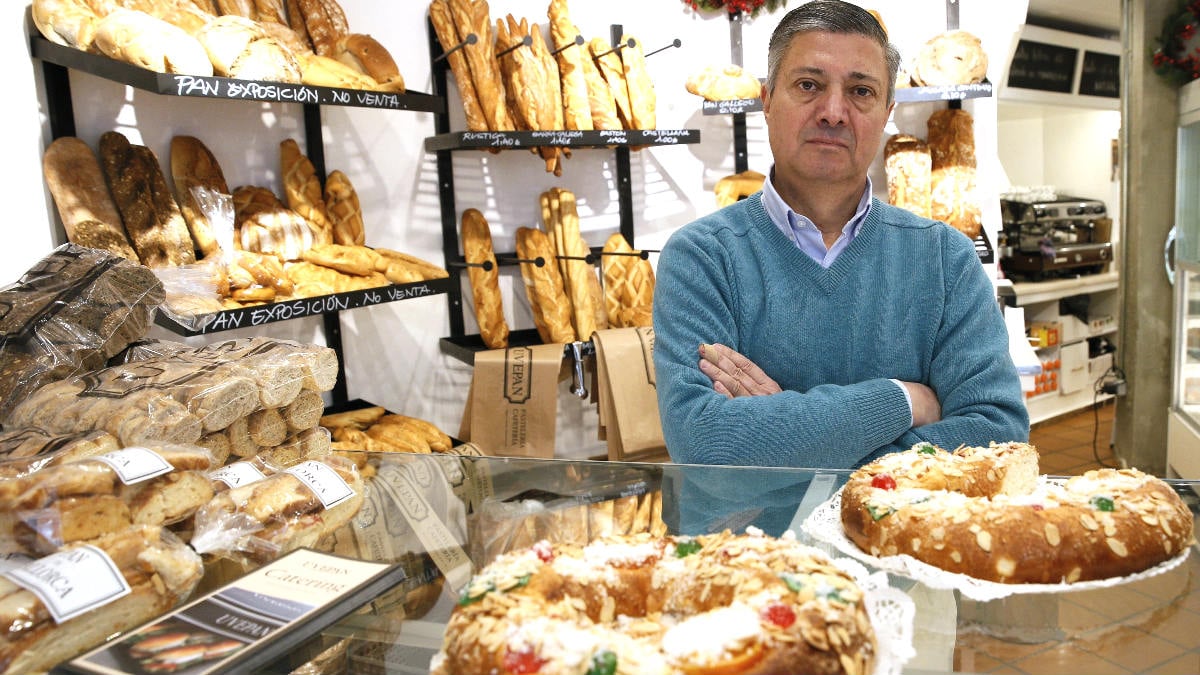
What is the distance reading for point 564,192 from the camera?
3.52m

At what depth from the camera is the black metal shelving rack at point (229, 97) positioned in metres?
2.02

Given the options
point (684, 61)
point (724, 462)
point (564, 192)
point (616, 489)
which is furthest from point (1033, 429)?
point (616, 489)

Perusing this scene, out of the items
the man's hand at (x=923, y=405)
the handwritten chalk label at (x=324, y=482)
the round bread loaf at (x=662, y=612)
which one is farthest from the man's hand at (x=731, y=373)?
the round bread loaf at (x=662, y=612)

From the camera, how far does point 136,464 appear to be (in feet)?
3.66

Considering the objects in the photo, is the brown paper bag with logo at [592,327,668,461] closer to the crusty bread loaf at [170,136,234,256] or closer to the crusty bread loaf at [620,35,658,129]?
the crusty bread loaf at [620,35,658,129]

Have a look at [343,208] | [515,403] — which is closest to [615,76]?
[343,208]

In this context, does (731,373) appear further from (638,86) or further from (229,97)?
(638,86)

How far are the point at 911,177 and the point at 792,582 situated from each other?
3414mm

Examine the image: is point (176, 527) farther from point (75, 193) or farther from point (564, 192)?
point (564, 192)

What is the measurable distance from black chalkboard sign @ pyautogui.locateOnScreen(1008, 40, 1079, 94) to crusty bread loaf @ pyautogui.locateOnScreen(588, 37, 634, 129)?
3.76 meters

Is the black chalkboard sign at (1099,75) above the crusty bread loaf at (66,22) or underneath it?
above

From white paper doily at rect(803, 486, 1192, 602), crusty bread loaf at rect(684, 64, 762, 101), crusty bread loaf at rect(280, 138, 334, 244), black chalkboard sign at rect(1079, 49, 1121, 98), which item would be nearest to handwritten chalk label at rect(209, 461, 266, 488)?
white paper doily at rect(803, 486, 1192, 602)

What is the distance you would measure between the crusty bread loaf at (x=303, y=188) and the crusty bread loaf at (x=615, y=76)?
122 centimetres

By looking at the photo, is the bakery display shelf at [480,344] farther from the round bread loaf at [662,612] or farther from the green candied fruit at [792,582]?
the green candied fruit at [792,582]
